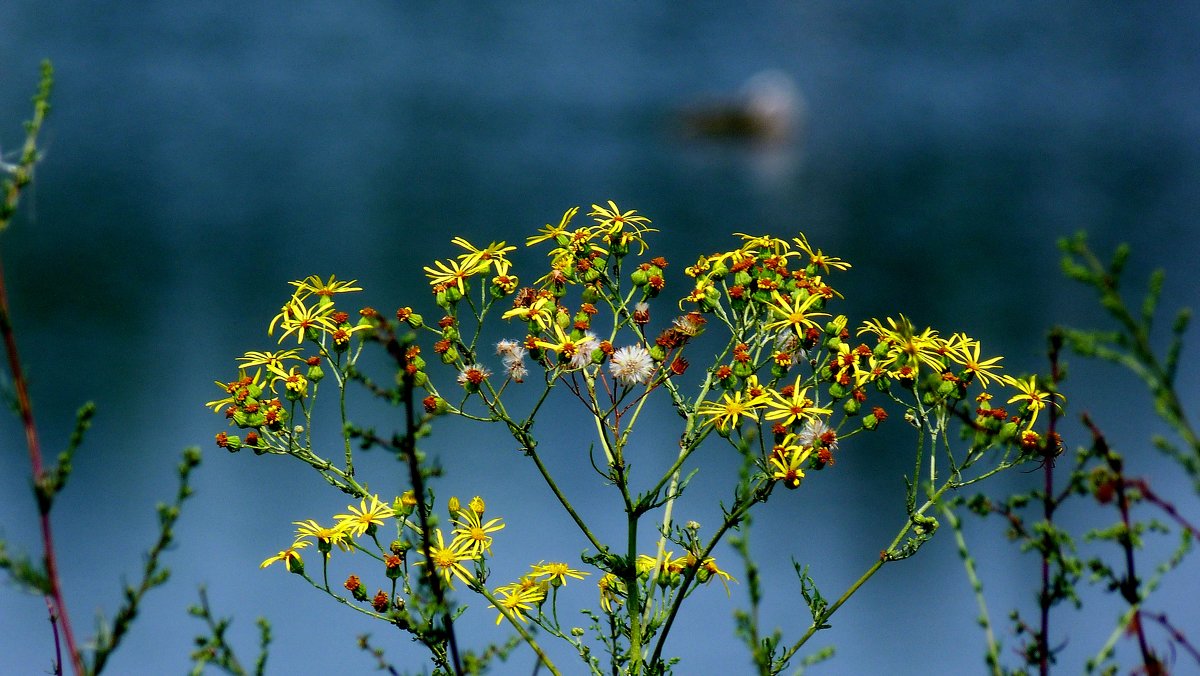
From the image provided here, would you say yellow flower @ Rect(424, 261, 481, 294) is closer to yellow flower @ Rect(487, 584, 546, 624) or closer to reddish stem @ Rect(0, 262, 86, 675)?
yellow flower @ Rect(487, 584, 546, 624)

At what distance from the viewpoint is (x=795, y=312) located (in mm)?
2170

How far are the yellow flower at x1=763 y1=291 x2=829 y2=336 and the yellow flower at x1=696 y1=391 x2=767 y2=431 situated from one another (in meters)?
0.19

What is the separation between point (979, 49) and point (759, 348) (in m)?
47.1

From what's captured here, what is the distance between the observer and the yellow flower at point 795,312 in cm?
215

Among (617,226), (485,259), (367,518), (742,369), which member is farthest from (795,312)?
(367,518)

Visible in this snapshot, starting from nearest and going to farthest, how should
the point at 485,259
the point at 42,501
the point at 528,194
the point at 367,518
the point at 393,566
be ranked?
the point at 42,501, the point at 393,566, the point at 367,518, the point at 485,259, the point at 528,194

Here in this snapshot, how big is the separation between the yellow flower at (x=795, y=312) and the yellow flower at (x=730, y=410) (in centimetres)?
19

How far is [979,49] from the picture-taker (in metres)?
46.1

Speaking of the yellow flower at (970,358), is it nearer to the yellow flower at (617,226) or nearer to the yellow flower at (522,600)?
the yellow flower at (617,226)

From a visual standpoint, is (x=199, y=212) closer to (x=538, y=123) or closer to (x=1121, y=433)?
(x=538, y=123)

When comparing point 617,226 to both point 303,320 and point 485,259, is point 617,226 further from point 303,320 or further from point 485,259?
point 303,320

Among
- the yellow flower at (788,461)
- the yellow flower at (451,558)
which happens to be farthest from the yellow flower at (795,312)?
the yellow flower at (451,558)

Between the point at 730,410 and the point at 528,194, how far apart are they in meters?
22.4

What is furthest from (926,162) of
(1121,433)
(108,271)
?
(108,271)
